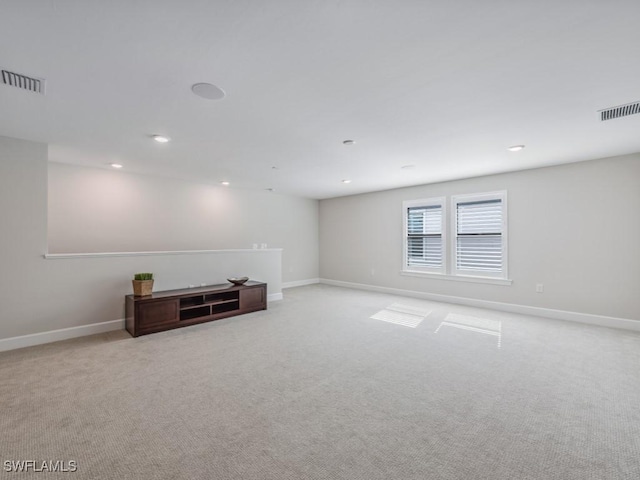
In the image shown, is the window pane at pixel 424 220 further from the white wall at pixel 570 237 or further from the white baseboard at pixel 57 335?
the white baseboard at pixel 57 335

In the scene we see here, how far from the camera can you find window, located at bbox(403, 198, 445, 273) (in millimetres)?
5969

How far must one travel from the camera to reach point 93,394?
2.39m

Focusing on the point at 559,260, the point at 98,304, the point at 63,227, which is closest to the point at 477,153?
the point at 559,260

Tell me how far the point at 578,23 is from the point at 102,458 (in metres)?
3.65

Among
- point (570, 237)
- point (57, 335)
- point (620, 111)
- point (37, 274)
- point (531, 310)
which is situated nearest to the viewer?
point (620, 111)

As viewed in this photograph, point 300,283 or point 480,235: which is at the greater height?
→ point 480,235

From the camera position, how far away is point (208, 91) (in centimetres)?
236

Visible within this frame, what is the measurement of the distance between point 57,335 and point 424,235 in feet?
20.4

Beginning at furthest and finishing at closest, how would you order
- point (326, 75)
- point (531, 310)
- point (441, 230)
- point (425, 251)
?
point (425, 251)
point (441, 230)
point (531, 310)
point (326, 75)

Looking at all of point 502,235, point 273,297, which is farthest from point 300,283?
point 502,235

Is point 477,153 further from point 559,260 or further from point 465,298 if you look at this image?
point 465,298

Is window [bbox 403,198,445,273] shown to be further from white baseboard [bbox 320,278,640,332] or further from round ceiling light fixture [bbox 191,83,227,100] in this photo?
round ceiling light fixture [bbox 191,83,227,100]

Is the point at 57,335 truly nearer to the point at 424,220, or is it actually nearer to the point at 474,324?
the point at 474,324

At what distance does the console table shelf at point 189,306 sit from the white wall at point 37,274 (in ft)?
1.22
